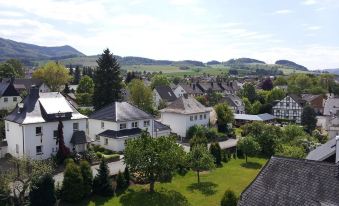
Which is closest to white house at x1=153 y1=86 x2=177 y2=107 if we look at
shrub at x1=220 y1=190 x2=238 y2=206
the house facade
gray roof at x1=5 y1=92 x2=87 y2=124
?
the house facade

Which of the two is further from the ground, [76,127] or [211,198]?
[76,127]

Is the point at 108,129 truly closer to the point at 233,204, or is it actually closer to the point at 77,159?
the point at 77,159

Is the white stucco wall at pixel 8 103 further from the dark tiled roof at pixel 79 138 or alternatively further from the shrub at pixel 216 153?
the shrub at pixel 216 153

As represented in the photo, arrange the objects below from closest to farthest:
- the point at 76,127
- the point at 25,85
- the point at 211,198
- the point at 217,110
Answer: the point at 211,198, the point at 76,127, the point at 217,110, the point at 25,85

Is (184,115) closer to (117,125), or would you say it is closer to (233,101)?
(117,125)

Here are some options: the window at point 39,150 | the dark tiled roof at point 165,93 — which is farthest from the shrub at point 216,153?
the dark tiled roof at point 165,93

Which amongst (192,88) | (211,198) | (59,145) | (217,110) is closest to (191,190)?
(211,198)
